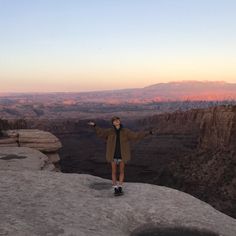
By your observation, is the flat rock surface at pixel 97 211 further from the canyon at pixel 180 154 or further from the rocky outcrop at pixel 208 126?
the rocky outcrop at pixel 208 126

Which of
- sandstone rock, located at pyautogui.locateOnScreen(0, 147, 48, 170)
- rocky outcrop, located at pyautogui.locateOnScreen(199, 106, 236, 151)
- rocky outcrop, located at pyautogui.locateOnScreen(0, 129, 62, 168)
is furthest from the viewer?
rocky outcrop, located at pyautogui.locateOnScreen(199, 106, 236, 151)

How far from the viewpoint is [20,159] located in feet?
83.8

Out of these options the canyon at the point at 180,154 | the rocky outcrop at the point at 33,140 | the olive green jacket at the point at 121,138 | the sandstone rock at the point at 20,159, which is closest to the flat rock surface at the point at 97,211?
the olive green jacket at the point at 121,138

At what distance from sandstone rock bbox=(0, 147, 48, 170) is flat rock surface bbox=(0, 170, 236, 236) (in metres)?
8.26

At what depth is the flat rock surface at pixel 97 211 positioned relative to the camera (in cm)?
1014

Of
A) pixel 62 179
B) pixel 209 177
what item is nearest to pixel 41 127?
pixel 209 177

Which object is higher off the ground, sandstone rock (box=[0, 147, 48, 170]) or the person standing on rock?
the person standing on rock

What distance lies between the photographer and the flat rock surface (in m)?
10.1

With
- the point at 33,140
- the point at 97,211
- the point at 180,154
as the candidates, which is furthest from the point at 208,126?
the point at 97,211

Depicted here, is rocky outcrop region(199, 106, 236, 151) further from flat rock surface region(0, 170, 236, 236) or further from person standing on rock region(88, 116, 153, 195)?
person standing on rock region(88, 116, 153, 195)

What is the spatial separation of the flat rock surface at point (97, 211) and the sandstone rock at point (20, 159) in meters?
8.26

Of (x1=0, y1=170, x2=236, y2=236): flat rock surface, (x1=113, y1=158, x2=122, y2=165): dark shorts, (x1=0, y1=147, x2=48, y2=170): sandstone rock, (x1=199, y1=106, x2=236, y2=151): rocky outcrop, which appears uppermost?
(x1=113, y1=158, x2=122, y2=165): dark shorts

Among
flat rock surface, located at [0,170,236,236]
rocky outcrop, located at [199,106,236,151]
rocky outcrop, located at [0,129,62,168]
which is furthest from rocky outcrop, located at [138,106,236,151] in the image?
flat rock surface, located at [0,170,236,236]

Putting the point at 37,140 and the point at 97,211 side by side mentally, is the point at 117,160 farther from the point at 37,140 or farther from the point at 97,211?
the point at 37,140
